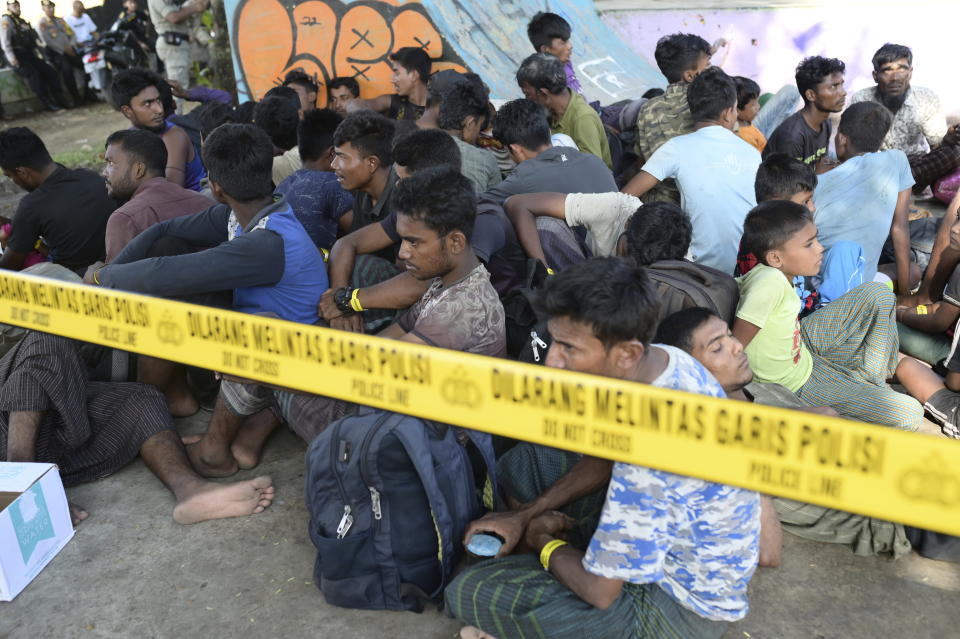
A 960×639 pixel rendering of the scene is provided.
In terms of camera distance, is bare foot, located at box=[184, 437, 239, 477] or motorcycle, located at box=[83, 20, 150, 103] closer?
bare foot, located at box=[184, 437, 239, 477]

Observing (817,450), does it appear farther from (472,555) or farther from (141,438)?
(141,438)

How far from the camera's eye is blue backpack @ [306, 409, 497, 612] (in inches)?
109

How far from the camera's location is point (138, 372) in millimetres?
4082

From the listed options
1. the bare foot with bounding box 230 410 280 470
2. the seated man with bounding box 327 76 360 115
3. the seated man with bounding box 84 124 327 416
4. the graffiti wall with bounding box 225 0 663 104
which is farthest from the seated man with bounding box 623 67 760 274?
the graffiti wall with bounding box 225 0 663 104

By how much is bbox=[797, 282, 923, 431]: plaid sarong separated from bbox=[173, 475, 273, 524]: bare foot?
2.29 m

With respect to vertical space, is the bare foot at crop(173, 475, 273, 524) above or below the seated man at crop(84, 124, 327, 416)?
below

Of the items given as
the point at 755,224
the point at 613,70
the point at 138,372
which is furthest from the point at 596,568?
the point at 613,70

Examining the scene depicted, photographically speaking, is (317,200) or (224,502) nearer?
(224,502)

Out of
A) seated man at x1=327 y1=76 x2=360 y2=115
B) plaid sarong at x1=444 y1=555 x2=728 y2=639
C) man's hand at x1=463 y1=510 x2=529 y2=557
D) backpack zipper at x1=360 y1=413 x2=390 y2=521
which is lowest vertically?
plaid sarong at x1=444 y1=555 x2=728 y2=639

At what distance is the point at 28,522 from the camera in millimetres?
3074

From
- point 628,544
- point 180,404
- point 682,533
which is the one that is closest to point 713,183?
point 682,533

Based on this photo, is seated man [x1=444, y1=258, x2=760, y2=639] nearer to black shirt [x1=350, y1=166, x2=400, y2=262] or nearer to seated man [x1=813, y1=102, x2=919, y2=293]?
black shirt [x1=350, y1=166, x2=400, y2=262]

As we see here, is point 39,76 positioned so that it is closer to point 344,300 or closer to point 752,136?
point 752,136

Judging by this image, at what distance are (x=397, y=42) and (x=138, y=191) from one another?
4.52 metres
